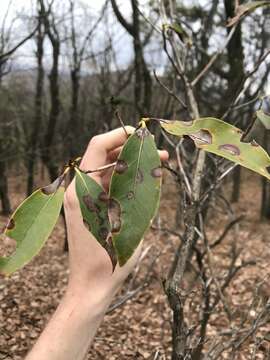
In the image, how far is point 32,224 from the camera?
0.43m

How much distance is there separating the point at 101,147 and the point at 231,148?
1.13 ft

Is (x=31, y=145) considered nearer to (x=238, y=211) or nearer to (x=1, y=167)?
(x=1, y=167)

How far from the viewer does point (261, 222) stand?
907 cm

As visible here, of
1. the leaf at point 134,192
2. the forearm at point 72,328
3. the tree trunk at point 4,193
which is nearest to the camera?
the leaf at point 134,192

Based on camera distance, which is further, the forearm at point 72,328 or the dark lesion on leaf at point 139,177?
the forearm at point 72,328

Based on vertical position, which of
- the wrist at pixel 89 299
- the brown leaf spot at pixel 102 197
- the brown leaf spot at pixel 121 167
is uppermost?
the brown leaf spot at pixel 121 167

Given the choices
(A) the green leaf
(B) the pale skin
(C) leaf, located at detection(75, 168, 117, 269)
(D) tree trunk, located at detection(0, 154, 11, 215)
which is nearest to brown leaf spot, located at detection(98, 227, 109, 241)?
(C) leaf, located at detection(75, 168, 117, 269)

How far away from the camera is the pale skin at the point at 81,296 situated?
0.70 meters

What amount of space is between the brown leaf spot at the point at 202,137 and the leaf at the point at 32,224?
5.2 inches

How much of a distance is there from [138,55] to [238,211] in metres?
5.71

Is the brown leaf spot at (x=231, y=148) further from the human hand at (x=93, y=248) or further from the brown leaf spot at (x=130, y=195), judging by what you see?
the human hand at (x=93, y=248)

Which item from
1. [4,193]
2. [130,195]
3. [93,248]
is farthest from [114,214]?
[4,193]

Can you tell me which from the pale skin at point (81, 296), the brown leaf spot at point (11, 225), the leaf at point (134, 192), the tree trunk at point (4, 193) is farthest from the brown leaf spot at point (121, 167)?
the tree trunk at point (4, 193)

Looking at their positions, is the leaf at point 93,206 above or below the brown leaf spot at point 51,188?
below
